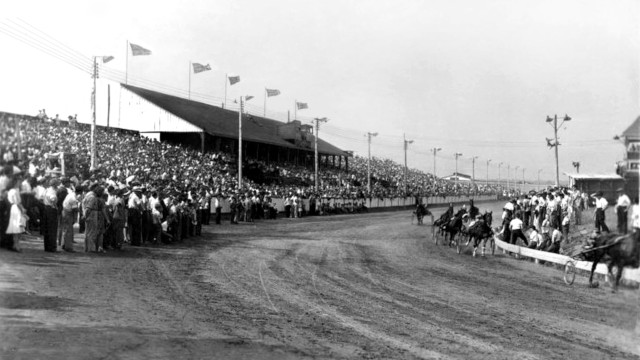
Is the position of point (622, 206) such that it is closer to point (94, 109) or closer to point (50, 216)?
point (50, 216)

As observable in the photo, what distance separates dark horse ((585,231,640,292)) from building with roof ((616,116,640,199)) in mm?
3224

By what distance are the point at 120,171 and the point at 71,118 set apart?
402 centimetres

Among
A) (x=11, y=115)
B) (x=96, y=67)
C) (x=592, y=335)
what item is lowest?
(x=592, y=335)

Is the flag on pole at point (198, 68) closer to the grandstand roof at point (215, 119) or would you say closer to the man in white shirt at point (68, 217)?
the grandstand roof at point (215, 119)

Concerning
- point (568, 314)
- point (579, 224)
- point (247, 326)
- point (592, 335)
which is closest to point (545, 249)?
point (579, 224)

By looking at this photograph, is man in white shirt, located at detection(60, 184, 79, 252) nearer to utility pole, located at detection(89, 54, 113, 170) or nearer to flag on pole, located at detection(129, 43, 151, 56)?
utility pole, located at detection(89, 54, 113, 170)

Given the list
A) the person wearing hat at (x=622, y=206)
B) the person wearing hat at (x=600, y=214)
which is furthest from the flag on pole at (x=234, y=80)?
the person wearing hat at (x=622, y=206)

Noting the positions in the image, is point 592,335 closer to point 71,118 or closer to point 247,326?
point 247,326

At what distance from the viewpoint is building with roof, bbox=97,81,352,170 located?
163 ft

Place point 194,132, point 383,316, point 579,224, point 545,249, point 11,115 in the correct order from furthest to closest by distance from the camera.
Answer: point 194,132, point 579,224, point 545,249, point 383,316, point 11,115

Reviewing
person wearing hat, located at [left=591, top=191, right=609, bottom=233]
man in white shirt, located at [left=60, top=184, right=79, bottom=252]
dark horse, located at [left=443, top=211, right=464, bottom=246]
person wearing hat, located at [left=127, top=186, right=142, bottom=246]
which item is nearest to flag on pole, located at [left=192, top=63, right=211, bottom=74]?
dark horse, located at [left=443, top=211, right=464, bottom=246]

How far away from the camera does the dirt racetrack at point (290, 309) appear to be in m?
8.47

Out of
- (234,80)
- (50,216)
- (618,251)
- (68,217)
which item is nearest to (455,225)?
(618,251)

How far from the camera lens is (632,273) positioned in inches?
551
